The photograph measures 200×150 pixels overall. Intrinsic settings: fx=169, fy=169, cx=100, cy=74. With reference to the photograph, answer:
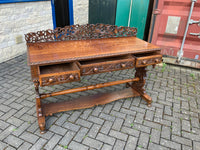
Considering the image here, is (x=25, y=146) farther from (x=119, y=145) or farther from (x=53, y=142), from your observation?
(x=119, y=145)

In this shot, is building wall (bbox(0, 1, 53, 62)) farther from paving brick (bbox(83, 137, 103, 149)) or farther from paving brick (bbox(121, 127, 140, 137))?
paving brick (bbox(121, 127, 140, 137))

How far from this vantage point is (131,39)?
3.08 meters

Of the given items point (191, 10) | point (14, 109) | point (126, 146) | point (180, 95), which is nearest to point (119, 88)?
point (180, 95)

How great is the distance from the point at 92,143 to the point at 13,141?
1094 millimetres

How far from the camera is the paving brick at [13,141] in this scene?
2295mm

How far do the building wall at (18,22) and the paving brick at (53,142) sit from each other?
3154mm

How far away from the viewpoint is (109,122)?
274 cm

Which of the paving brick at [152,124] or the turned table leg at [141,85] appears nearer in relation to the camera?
the paving brick at [152,124]

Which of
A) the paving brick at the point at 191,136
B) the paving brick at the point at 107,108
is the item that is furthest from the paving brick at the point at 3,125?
the paving brick at the point at 191,136

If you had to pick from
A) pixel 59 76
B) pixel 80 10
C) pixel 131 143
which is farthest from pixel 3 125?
pixel 80 10

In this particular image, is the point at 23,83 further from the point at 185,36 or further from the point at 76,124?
the point at 185,36

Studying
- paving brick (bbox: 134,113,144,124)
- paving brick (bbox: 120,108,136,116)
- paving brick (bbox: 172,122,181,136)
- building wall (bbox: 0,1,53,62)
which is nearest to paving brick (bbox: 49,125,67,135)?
paving brick (bbox: 120,108,136,116)

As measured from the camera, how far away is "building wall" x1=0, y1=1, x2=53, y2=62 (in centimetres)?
433

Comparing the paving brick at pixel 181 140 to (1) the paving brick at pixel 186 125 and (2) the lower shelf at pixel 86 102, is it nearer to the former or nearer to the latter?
(1) the paving brick at pixel 186 125
